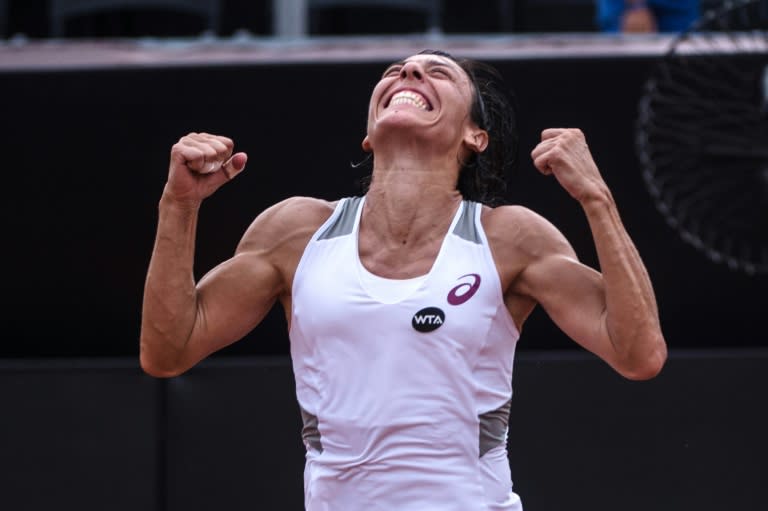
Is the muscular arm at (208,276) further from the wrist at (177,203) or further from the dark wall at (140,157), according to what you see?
the dark wall at (140,157)

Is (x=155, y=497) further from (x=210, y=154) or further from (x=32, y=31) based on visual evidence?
(x=32, y=31)

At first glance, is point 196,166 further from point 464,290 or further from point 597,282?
point 597,282

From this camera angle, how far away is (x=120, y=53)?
477 centimetres

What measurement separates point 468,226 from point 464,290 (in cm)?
19

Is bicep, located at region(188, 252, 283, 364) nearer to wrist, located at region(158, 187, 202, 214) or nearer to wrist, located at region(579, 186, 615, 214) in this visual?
wrist, located at region(158, 187, 202, 214)

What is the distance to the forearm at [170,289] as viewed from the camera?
2613mm


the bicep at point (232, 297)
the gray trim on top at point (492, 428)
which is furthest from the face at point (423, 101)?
the gray trim on top at point (492, 428)

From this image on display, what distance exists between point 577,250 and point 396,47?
1.01 meters

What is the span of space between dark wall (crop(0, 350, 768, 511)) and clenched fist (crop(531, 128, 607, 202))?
1579 millimetres

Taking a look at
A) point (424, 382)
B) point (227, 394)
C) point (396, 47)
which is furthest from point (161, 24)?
point (424, 382)

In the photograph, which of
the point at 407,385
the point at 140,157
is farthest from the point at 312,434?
the point at 140,157

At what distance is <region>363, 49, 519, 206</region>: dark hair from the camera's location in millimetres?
2951

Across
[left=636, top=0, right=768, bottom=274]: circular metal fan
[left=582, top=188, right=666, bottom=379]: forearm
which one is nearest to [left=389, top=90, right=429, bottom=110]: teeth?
[left=582, top=188, right=666, bottom=379]: forearm

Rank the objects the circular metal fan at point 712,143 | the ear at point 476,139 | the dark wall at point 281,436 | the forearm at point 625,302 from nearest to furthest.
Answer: the forearm at point 625,302 → the ear at point 476,139 → the dark wall at point 281,436 → the circular metal fan at point 712,143
